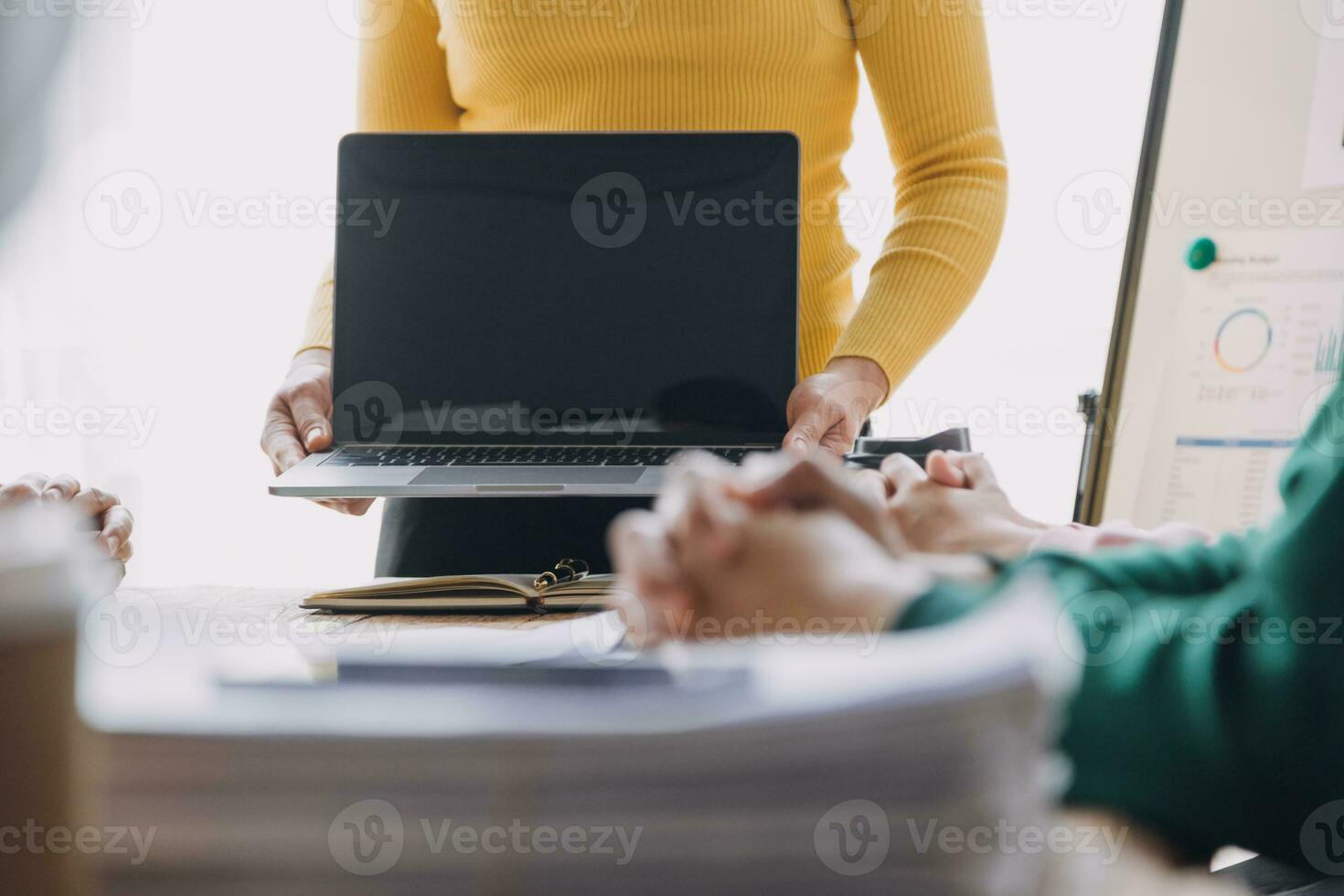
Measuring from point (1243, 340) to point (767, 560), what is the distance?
1.63 m

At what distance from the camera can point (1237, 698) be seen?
0.99 ft

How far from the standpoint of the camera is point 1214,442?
1.65 metres

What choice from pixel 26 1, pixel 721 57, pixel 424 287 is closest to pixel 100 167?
pixel 26 1

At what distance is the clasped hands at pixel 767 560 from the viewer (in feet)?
1.00

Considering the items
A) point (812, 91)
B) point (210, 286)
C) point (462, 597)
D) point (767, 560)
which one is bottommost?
point (462, 597)

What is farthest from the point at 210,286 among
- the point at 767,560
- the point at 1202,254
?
the point at 767,560

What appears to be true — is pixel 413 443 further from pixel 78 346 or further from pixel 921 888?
pixel 78 346

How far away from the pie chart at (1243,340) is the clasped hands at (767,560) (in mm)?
1535

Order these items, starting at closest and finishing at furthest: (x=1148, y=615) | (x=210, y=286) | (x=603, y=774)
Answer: (x=603, y=774)
(x=1148, y=615)
(x=210, y=286)

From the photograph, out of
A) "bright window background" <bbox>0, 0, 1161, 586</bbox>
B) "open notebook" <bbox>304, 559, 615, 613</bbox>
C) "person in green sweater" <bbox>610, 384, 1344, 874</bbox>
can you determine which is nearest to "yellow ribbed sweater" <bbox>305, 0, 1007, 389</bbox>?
"open notebook" <bbox>304, 559, 615, 613</bbox>

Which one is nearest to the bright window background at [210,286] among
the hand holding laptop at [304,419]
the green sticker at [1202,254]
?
the green sticker at [1202,254]

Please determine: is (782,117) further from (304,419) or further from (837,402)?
(304,419)

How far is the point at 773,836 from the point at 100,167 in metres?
2.57

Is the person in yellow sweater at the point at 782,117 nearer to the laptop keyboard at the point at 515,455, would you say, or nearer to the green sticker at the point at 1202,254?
the laptop keyboard at the point at 515,455
